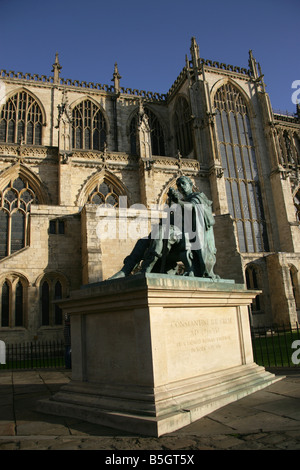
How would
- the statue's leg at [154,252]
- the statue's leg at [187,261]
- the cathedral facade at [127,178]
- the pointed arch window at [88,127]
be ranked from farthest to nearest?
the pointed arch window at [88,127]
the cathedral facade at [127,178]
the statue's leg at [187,261]
the statue's leg at [154,252]

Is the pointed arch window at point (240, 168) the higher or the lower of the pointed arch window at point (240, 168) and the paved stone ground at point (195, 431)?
the higher

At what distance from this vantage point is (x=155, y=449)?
3051 millimetres

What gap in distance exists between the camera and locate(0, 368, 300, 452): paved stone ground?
3.10m

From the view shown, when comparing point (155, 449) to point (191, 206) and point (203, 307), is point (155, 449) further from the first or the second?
point (191, 206)

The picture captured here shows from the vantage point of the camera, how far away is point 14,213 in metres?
22.4

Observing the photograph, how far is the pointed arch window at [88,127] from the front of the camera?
30.9 m

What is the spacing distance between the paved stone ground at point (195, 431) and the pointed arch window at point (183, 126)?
28253 millimetres

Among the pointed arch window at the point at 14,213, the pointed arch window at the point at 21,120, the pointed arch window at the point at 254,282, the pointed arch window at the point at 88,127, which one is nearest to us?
the pointed arch window at the point at 14,213

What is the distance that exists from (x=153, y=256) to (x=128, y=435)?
2.52m

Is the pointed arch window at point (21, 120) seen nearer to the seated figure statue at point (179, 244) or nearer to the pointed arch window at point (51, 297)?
the pointed arch window at point (51, 297)

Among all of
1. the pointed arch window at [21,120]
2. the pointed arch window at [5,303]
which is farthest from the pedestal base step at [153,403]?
the pointed arch window at [21,120]

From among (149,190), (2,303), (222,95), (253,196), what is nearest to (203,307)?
(2,303)

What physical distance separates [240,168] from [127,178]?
1137 cm

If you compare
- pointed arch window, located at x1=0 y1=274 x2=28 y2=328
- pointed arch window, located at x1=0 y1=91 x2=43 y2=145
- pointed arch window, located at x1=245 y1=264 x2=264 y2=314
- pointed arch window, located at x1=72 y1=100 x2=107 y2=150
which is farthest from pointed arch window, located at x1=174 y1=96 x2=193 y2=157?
pointed arch window, located at x1=0 y1=274 x2=28 y2=328
